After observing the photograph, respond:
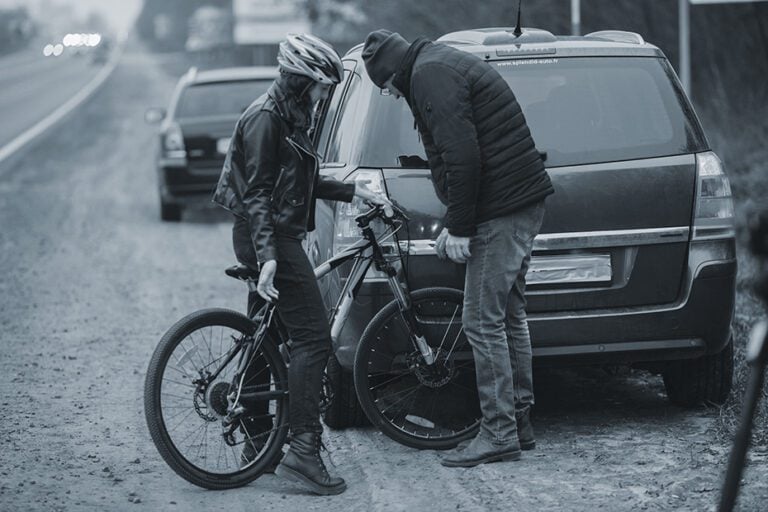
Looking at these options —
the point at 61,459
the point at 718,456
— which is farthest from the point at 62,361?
the point at 718,456

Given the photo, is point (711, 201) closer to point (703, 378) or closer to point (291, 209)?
point (703, 378)

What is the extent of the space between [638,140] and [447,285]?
3.63 ft

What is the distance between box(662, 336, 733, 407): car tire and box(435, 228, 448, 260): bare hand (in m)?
1.49

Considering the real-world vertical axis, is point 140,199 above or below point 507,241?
below

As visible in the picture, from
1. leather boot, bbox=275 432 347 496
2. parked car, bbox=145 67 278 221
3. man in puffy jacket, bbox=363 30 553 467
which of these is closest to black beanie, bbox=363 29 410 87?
man in puffy jacket, bbox=363 30 553 467

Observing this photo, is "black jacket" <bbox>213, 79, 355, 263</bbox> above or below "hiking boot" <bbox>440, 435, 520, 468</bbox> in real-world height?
above

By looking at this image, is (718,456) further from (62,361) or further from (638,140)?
(62,361)

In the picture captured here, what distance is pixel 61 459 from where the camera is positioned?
5.71 m

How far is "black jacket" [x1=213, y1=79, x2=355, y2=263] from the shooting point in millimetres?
5035

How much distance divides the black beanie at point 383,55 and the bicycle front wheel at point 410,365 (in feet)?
3.25

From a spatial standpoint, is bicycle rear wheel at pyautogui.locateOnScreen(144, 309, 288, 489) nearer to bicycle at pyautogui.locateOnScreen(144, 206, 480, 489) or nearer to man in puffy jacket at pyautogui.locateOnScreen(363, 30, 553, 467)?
bicycle at pyautogui.locateOnScreen(144, 206, 480, 489)

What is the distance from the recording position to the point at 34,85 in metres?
56.1

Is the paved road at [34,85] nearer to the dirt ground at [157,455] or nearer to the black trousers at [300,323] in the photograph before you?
the dirt ground at [157,455]

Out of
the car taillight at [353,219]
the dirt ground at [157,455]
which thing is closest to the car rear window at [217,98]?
the dirt ground at [157,455]
